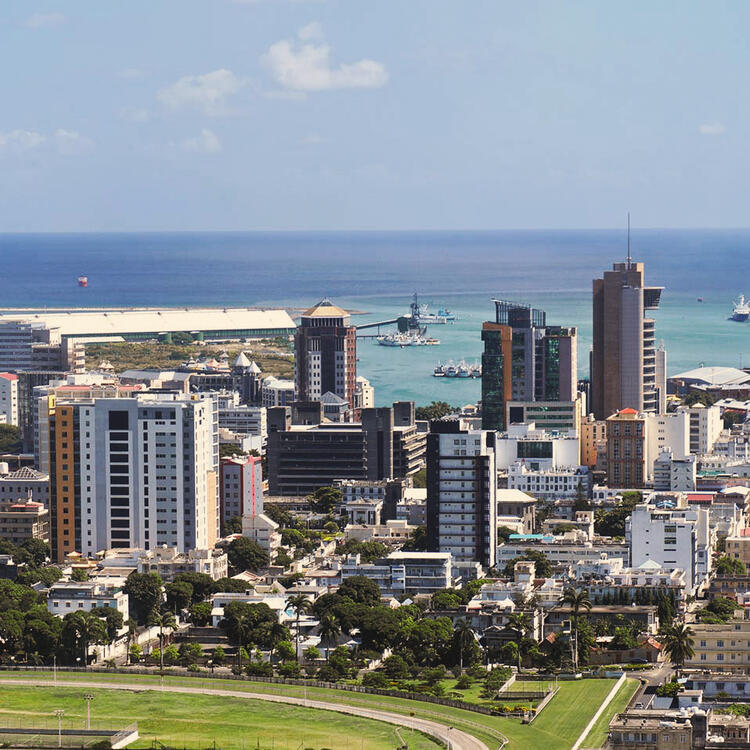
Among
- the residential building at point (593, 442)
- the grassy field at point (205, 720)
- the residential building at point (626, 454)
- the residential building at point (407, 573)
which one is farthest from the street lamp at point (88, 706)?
the residential building at point (593, 442)

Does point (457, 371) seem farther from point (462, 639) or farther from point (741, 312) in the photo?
point (462, 639)

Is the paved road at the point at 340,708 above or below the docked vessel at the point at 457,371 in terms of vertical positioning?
below

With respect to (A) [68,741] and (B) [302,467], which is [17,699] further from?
(B) [302,467]

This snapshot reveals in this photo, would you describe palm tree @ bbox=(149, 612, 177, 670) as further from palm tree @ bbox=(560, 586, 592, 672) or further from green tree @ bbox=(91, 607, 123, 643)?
palm tree @ bbox=(560, 586, 592, 672)

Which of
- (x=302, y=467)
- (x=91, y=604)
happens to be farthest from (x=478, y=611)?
(x=302, y=467)

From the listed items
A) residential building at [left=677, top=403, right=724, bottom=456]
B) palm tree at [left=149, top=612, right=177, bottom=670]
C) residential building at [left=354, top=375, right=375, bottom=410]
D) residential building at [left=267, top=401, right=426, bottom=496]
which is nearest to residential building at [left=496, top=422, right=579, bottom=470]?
residential building at [left=267, top=401, right=426, bottom=496]

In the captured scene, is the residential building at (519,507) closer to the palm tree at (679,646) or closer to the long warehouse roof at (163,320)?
the palm tree at (679,646)
